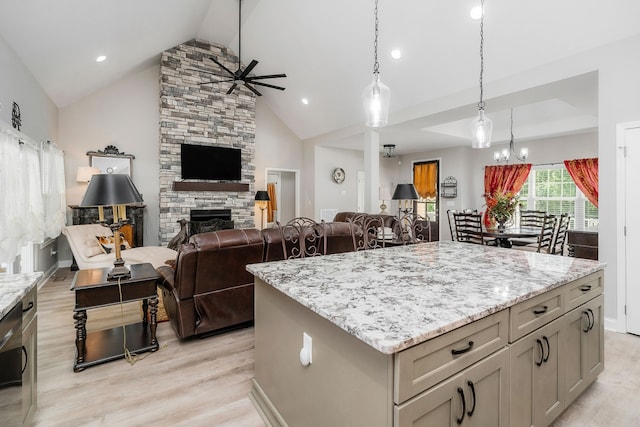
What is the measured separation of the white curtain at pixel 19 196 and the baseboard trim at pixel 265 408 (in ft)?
9.08

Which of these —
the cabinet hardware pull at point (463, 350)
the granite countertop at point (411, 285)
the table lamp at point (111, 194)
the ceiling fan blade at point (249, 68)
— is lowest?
the cabinet hardware pull at point (463, 350)

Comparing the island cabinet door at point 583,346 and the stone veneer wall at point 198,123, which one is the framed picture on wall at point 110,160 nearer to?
the stone veneer wall at point 198,123

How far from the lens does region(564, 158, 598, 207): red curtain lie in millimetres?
6406

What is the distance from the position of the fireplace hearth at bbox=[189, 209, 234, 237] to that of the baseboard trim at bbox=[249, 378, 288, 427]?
5.33 m

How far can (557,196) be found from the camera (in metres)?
7.25

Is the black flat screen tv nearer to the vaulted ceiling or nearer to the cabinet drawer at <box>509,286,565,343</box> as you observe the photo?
the vaulted ceiling

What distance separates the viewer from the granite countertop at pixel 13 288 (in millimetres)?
1283

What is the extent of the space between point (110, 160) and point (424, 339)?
7072mm

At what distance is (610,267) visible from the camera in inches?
125

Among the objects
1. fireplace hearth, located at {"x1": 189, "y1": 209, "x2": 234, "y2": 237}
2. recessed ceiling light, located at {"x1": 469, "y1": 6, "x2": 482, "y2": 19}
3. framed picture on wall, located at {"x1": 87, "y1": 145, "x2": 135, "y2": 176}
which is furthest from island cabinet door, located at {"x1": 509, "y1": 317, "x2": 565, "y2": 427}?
Answer: framed picture on wall, located at {"x1": 87, "y1": 145, "x2": 135, "y2": 176}

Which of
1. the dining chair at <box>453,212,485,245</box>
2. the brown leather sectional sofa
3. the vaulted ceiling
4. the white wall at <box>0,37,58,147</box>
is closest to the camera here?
the brown leather sectional sofa

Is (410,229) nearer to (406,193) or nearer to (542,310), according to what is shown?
(406,193)

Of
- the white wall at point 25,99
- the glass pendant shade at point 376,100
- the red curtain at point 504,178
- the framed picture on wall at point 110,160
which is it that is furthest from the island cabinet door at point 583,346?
the framed picture on wall at point 110,160

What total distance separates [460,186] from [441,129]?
2.05 metres
